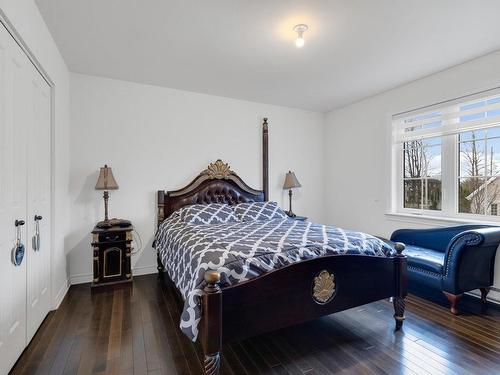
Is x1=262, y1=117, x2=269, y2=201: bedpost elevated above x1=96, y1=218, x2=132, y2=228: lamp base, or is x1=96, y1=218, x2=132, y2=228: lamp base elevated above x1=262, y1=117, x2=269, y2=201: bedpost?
x1=262, y1=117, x2=269, y2=201: bedpost

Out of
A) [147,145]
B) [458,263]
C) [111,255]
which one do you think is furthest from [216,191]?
[458,263]

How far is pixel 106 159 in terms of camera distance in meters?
3.48

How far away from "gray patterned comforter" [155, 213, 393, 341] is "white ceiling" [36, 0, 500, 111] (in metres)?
1.81

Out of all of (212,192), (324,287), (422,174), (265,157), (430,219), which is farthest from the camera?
(265,157)

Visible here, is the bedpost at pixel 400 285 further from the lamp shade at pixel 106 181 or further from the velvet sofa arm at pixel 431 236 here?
the lamp shade at pixel 106 181

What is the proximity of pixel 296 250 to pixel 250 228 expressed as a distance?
104cm

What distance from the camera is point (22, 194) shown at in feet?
6.37

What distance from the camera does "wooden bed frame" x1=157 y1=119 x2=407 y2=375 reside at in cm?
157

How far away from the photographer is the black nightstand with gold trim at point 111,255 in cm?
315

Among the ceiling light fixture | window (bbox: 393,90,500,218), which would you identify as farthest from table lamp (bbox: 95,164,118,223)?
window (bbox: 393,90,500,218)

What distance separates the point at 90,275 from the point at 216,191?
1922 millimetres

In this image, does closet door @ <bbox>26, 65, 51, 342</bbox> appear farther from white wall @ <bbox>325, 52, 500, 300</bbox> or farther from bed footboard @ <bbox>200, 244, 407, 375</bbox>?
white wall @ <bbox>325, 52, 500, 300</bbox>

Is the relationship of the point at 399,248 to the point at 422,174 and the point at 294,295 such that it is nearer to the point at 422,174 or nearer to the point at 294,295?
the point at 294,295

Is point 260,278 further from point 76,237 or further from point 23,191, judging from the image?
point 76,237
